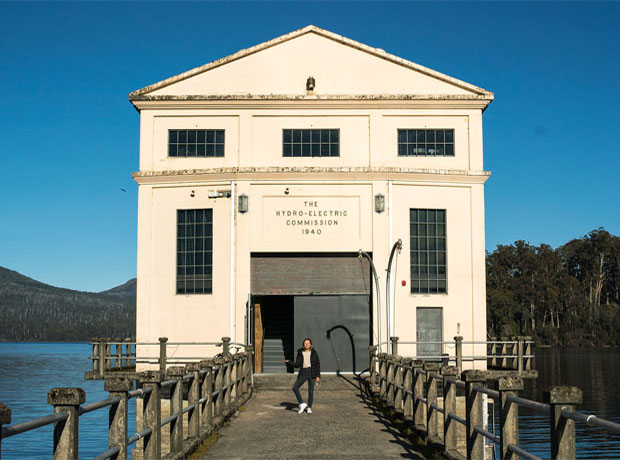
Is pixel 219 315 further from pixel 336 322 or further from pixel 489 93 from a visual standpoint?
pixel 489 93

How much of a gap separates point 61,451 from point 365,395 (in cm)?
1690

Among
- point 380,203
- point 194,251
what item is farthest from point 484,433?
point 194,251

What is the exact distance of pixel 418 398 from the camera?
15.4 metres

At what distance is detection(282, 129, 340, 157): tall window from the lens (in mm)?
30328

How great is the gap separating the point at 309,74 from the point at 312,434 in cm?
1804

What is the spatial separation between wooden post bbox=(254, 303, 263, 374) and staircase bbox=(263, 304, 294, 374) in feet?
1.39

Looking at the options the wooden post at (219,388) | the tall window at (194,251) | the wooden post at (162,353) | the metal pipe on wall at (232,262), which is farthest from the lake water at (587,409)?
the tall window at (194,251)

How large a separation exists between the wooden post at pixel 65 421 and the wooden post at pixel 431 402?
7.28 meters

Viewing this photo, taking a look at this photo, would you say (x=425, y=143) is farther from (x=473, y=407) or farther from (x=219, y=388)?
(x=473, y=407)

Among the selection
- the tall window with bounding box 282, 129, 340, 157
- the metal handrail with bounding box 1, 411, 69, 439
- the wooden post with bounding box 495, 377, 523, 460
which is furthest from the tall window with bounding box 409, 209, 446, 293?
the metal handrail with bounding box 1, 411, 69, 439

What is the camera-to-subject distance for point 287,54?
1209 inches

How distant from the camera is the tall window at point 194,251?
1170 inches

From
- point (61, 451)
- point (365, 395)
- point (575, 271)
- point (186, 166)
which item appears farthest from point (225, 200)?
point (575, 271)

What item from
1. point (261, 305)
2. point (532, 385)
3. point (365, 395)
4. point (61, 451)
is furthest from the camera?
point (532, 385)
